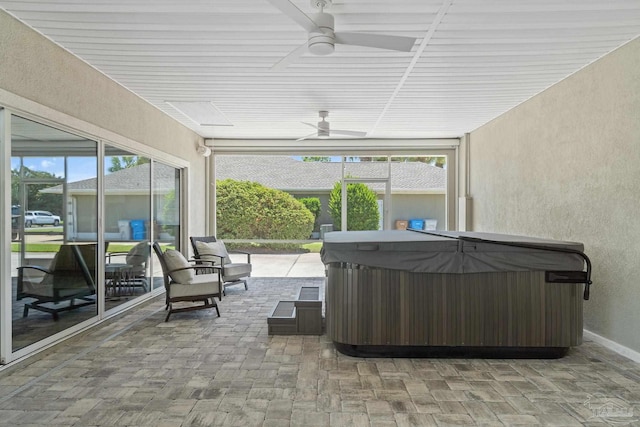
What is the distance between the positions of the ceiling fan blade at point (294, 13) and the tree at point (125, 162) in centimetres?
314

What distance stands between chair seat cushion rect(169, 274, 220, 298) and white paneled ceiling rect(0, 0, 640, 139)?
229 cm

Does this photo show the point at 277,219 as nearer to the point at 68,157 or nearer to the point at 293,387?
the point at 68,157

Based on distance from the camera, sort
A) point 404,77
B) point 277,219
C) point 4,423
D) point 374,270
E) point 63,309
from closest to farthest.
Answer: point 4,423
point 374,270
point 63,309
point 404,77
point 277,219

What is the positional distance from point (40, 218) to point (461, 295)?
12.2ft

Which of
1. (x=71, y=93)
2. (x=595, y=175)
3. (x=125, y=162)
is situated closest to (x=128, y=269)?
(x=125, y=162)

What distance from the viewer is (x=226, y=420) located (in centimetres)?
235

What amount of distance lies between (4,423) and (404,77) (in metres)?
4.39

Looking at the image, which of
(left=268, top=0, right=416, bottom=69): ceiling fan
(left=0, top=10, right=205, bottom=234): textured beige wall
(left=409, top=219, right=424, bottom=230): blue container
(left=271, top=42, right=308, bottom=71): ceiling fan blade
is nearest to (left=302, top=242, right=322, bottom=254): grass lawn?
(left=409, top=219, right=424, bottom=230): blue container

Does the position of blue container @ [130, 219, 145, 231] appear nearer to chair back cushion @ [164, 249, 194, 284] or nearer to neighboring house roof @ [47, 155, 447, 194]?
neighboring house roof @ [47, 155, 447, 194]

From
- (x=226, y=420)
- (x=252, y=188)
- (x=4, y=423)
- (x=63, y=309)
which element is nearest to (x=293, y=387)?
(x=226, y=420)

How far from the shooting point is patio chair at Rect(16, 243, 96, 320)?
3.37 meters

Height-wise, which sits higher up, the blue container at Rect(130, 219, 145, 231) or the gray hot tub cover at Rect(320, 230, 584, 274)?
the blue container at Rect(130, 219, 145, 231)

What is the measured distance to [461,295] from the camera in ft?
10.8

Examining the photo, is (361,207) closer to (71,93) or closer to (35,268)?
(71,93)
